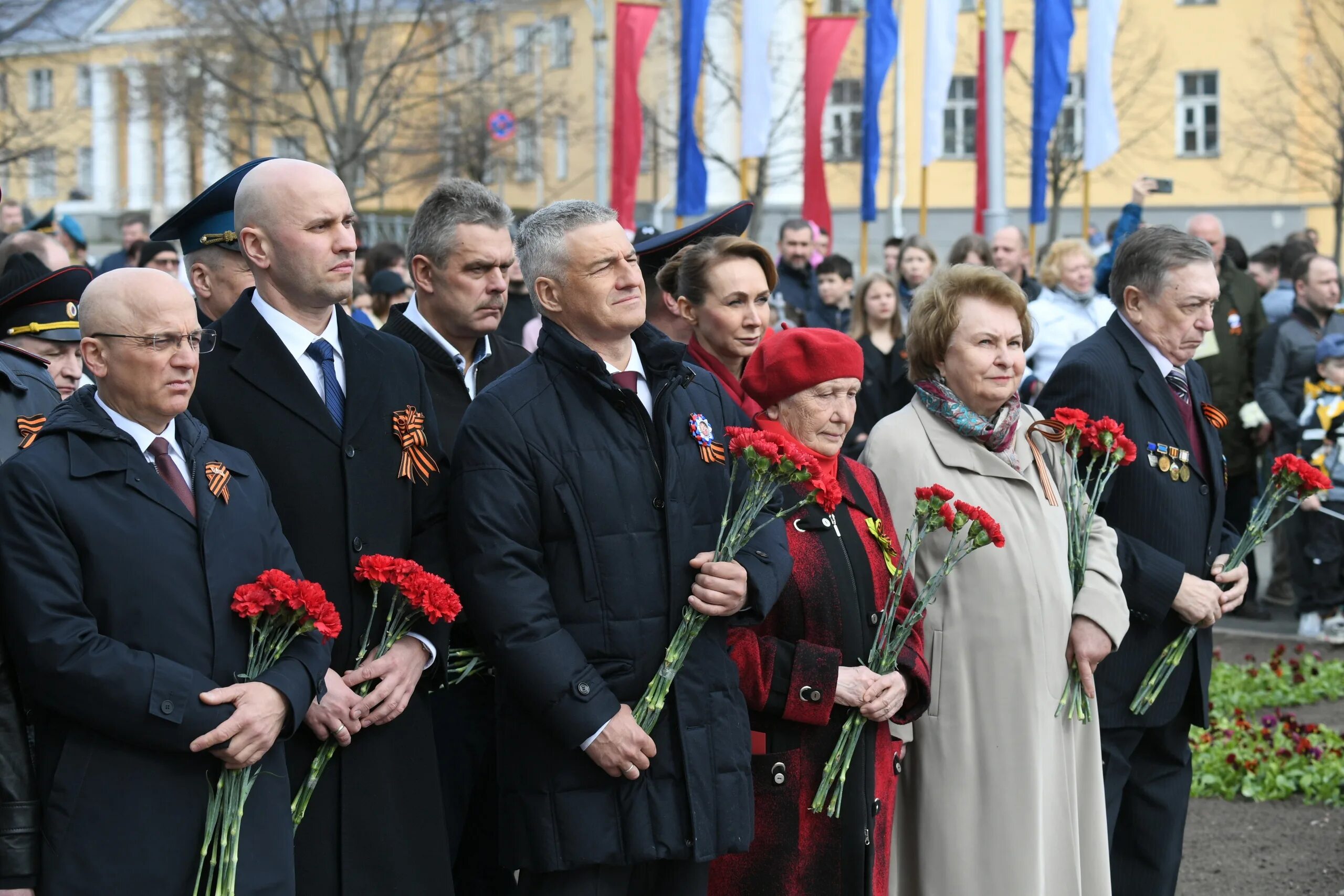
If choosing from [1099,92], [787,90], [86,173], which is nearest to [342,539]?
[1099,92]

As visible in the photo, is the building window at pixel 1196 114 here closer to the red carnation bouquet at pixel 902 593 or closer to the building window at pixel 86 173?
the building window at pixel 86 173

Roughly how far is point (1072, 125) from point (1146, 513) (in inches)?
1332

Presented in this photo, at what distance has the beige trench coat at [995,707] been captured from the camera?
473 cm

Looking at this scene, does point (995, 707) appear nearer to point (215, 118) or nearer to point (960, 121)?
point (215, 118)

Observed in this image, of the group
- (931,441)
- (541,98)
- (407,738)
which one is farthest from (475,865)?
(541,98)

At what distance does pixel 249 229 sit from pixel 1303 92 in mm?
37376

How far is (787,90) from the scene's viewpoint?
114 ft

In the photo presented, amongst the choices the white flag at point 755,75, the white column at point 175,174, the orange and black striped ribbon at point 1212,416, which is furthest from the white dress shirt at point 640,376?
the white column at point 175,174

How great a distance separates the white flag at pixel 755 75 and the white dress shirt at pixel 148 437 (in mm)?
12989

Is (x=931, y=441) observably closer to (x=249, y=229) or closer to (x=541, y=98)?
(x=249, y=229)

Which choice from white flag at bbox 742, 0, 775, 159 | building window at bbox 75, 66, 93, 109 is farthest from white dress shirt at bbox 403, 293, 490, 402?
building window at bbox 75, 66, 93, 109

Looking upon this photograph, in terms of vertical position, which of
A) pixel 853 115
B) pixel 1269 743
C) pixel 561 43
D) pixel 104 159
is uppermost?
pixel 561 43

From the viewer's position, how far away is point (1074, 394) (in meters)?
5.39

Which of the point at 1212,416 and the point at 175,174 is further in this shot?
the point at 175,174
